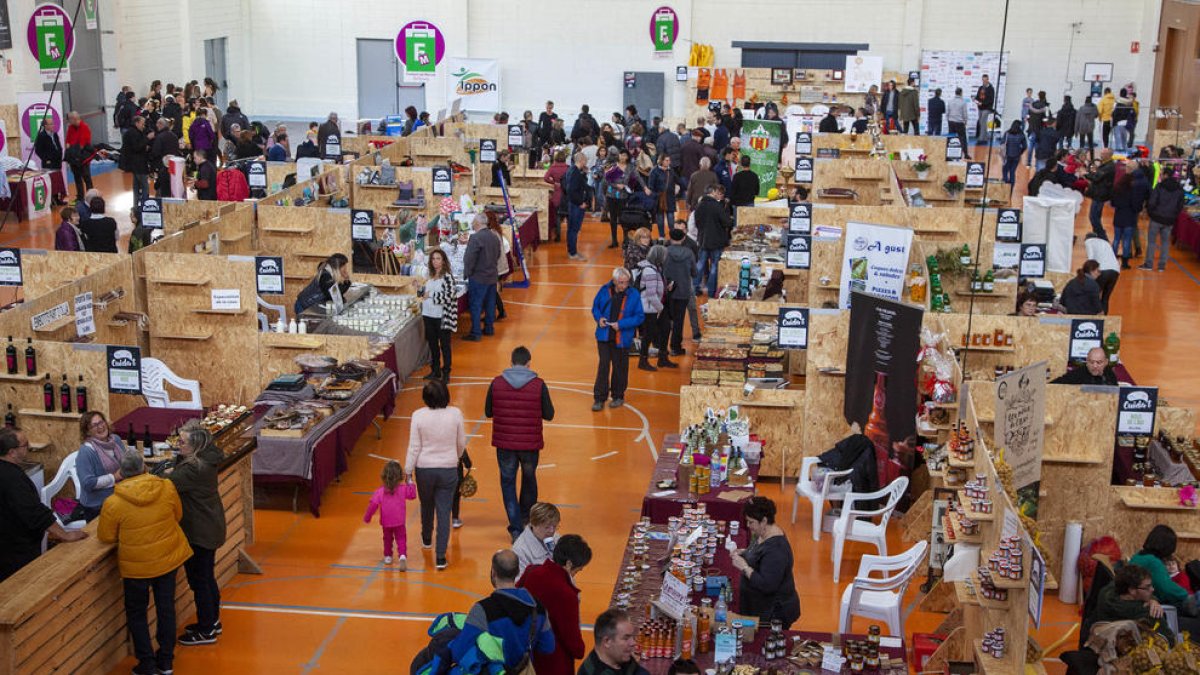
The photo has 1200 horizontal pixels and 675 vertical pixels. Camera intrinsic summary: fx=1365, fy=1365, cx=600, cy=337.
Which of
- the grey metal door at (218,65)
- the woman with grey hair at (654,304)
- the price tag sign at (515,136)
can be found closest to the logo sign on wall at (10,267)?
the woman with grey hair at (654,304)

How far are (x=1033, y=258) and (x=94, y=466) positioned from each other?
10271 mm

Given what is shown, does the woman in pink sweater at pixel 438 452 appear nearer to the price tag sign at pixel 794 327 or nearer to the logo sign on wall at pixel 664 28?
the price tag sign at pixel 794 327

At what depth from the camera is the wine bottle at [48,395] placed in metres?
10.6

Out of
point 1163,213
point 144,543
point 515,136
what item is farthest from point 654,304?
point 515,136

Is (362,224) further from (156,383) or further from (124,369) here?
(124,369)

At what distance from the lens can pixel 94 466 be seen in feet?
31.0

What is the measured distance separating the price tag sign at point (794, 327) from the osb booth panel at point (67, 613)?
5491 mm

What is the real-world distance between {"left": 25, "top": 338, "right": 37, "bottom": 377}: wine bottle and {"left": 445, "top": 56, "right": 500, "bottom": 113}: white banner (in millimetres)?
23499

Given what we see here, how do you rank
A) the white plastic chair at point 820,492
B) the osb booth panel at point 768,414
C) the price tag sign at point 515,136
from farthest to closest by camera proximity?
the price tag sign at point 515,136 → the osb booth panel at point 768,414 → the white plastic chair at point 820,492

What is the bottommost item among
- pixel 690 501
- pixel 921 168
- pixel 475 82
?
pixel 690 501

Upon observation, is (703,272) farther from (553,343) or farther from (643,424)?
(643,424)

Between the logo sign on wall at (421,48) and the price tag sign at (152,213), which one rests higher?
the logo sign on wall at (421,48)

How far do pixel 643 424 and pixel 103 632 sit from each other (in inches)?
245

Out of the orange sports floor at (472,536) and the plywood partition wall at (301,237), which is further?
the plywood partition wall at (301,237)
